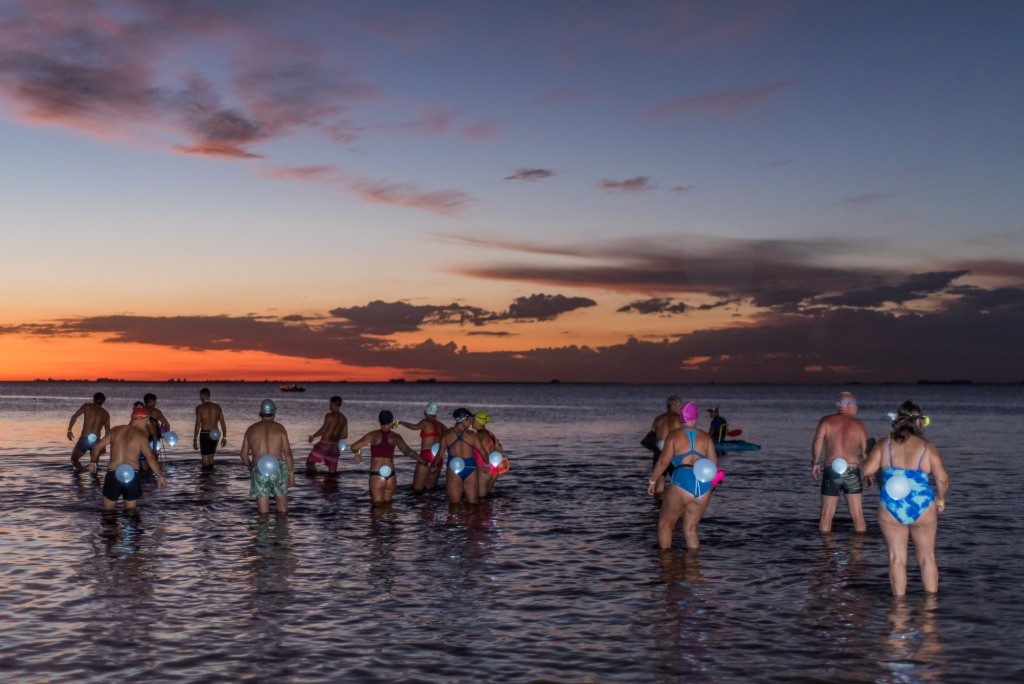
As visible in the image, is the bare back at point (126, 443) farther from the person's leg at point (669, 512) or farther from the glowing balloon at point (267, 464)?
the person's leg at point (669, 512)

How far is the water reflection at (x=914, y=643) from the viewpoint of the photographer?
834 cm

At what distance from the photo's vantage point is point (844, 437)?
14891 mm

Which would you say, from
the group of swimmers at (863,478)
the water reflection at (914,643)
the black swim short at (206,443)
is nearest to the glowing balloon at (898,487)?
the group of swimmers at (863,478)

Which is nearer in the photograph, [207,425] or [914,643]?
[914,643]

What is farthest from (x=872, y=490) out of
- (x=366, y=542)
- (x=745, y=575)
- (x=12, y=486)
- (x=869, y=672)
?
(x=12, y=486)

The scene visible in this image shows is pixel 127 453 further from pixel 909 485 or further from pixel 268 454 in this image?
pixel 909 485

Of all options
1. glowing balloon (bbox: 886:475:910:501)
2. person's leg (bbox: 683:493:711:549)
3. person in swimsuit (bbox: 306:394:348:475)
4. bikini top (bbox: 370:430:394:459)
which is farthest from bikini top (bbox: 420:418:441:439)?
glowing balloon (bbox: 886:475:910:501)

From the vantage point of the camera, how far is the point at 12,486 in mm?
22047

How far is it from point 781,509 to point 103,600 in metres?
13.4

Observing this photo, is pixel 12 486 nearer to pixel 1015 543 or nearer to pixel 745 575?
pixel 745 575

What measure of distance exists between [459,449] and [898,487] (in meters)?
9.90

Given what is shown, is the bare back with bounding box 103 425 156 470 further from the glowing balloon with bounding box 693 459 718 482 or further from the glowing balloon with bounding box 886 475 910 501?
the glowing balloon with bounding box 886 475 910 501

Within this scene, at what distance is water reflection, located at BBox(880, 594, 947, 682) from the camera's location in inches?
328

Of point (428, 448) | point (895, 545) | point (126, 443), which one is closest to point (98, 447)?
point (126, 443)
